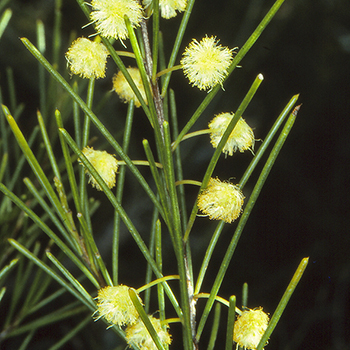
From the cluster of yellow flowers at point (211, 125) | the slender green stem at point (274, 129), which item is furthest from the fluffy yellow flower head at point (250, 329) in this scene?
the slender green stem at point (274, 129)

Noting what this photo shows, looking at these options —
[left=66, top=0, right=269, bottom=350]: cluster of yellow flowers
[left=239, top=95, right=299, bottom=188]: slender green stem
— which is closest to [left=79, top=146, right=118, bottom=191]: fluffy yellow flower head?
[left=66, top=0, right=269, bottom=350]: cluster of yellow flowers

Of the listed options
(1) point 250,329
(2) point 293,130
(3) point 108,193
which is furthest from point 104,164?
(2) point 293,130

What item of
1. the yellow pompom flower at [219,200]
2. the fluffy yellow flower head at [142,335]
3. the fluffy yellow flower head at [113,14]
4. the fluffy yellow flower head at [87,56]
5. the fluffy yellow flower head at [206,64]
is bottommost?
the fluffy yellow flower head at [142,335]

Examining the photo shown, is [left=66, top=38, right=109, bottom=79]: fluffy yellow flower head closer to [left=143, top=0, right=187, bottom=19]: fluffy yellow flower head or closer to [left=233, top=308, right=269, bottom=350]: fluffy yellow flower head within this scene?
[left=143, top=0, right=187, bottom=19]: fluffy yellow flower head

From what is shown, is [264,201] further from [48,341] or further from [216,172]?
[48,341]

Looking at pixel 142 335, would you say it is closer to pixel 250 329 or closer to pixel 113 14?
pixel 250 329

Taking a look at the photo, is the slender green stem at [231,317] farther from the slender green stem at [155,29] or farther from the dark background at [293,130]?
the dark background at [293,130]

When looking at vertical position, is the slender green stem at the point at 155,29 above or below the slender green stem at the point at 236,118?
above
